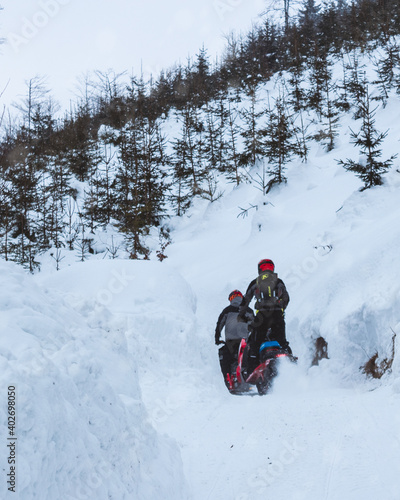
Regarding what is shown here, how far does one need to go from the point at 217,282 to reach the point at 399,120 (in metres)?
17.0

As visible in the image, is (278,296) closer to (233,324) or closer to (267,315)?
(267,315)

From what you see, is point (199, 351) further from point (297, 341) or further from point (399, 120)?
point (399, 120)

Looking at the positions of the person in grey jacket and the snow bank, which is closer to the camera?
the snow bank

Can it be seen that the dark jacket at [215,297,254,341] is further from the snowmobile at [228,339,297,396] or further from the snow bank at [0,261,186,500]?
the snow bank at [0,261,186,500]

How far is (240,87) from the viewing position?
39.7 m

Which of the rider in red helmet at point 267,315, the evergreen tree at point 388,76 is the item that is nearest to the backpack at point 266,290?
the rider in red helmet at point 267,315

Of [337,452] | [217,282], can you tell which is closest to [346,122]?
[217,282]

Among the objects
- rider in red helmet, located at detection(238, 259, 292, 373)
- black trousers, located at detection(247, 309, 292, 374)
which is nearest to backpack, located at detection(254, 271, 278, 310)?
rider in red helmet, located at detection(238, 259, 292, 373)

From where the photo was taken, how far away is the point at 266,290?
6.77m

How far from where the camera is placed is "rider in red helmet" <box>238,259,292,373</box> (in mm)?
6641

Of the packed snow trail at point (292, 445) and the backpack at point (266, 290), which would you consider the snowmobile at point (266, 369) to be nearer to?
the packed snow trail at point (292, 445)

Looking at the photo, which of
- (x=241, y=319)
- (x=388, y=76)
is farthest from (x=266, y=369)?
(x=388, y=76)

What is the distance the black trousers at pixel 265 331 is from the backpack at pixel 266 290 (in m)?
0.14

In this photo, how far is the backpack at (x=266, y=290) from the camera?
667 centimetres
